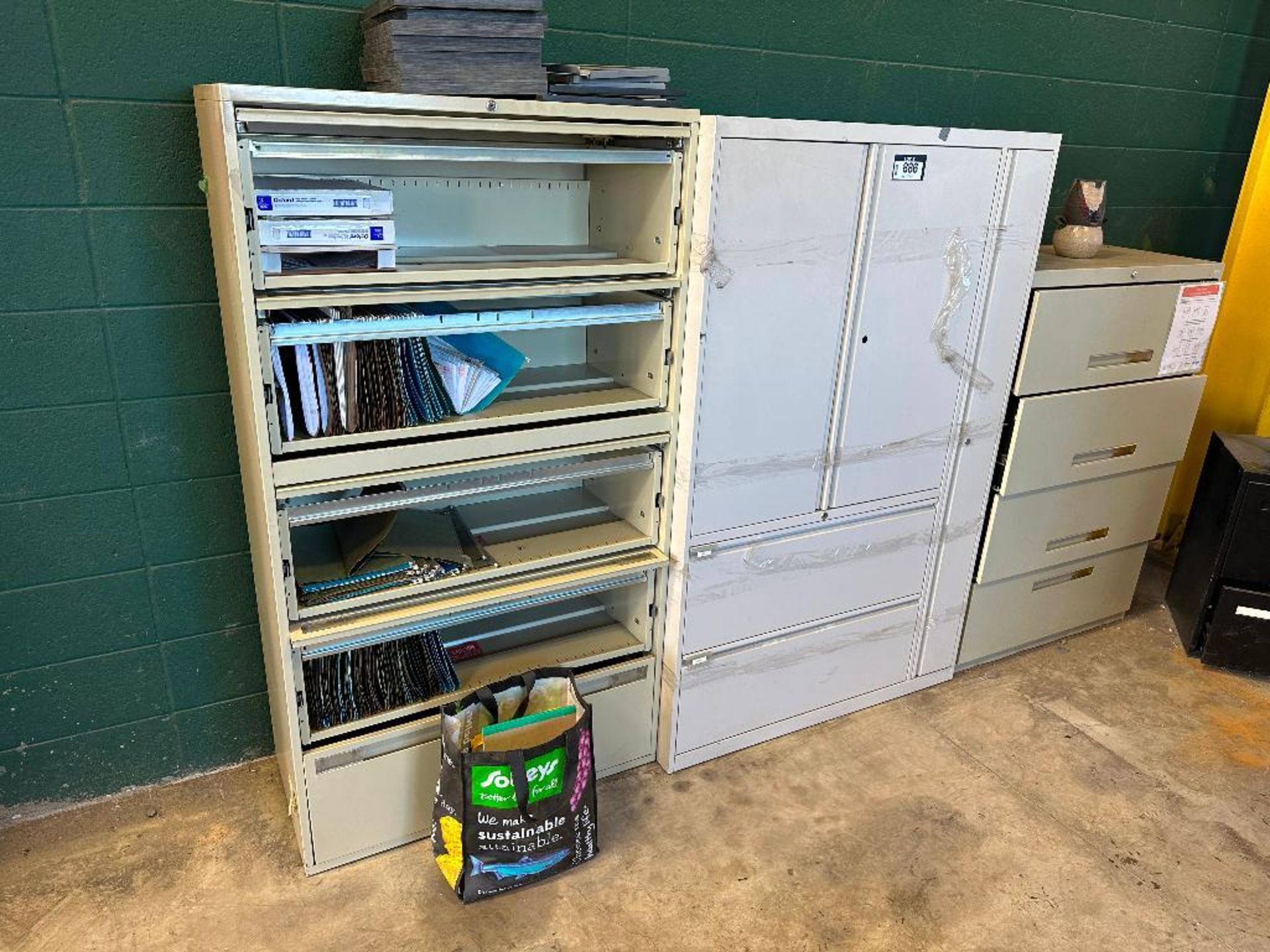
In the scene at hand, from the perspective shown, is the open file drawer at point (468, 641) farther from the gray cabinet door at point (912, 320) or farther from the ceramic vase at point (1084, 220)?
the ceramic vase at point (1084, 220)

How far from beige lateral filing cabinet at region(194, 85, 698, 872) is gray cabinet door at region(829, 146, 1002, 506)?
489 mm

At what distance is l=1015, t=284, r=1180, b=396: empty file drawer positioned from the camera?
2363 mm

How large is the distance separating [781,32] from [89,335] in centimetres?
180

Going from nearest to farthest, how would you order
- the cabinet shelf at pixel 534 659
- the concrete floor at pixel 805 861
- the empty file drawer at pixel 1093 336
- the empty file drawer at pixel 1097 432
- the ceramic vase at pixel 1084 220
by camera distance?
the concrete floor at pixel 805 861
the cabinet shelf at pixel 534 659
the empty file drawer at pixel 1093 336
the empty file drawer at pixel 1097 432
the ceramic vase at pixel 1084 220

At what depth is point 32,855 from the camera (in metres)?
1.95

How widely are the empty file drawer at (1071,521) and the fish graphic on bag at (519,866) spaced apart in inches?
58.7

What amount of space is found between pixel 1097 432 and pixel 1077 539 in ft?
1.20

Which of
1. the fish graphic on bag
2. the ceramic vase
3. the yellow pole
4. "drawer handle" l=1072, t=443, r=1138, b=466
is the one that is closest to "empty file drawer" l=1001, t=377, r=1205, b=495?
"drawer handle" l=1072, t=443, r=1138, b=466

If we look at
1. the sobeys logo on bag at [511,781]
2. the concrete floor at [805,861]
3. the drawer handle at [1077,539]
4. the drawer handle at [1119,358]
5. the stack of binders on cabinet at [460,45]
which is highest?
the stack of binders on cabinet at [460,45]

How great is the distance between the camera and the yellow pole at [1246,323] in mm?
3174

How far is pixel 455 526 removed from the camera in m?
→ 2.10

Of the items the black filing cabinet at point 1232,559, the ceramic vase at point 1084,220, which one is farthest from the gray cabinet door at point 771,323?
the black filing cabinet at point 1232,559

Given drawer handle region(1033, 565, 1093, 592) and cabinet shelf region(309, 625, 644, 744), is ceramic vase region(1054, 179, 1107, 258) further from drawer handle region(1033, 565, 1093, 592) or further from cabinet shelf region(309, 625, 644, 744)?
cabinet shelf region(309, 625, 644, 744)

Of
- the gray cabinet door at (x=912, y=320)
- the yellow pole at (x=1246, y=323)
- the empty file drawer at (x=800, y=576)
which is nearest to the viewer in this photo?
the gray cabinet door at (x=912, y=320)
